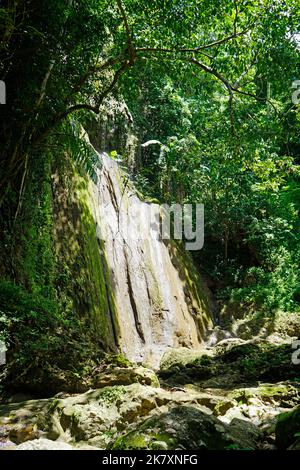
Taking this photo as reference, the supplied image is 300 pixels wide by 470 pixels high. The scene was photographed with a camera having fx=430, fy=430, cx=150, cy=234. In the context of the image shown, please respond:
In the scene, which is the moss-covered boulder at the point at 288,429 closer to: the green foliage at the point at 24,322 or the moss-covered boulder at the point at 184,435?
the moss-covered boulder at the point at 184,435

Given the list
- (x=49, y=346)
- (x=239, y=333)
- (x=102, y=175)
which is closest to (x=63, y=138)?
(x=49, y=346)

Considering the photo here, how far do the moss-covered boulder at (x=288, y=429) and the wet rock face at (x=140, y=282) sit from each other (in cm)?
607

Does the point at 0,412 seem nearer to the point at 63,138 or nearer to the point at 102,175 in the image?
the point at 63,138

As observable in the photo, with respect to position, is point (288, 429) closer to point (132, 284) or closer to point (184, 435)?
point (184, 435)

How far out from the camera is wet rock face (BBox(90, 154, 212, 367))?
971 centimetres

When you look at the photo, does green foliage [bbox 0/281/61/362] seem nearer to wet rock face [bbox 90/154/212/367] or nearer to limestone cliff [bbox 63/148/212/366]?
limestone cliff [bbox 63/148/212/366]

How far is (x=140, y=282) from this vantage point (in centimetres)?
1084

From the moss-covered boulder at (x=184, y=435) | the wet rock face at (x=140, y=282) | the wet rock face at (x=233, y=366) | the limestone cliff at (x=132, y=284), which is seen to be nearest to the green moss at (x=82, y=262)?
the limestone cliff at (x=132, y=284)

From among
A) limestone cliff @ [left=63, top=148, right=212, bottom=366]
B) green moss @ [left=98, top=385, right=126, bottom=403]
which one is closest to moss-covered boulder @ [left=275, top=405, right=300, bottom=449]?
green moss @ [left=98, top=385, right=126, bottom=403]

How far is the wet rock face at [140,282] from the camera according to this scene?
971cm

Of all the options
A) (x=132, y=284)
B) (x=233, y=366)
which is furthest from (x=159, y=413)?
(x=132, y=284)

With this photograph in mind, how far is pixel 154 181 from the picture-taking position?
17.0m

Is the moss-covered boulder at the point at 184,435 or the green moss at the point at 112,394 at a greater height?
the moss-covered boulder at the point at 184,435
